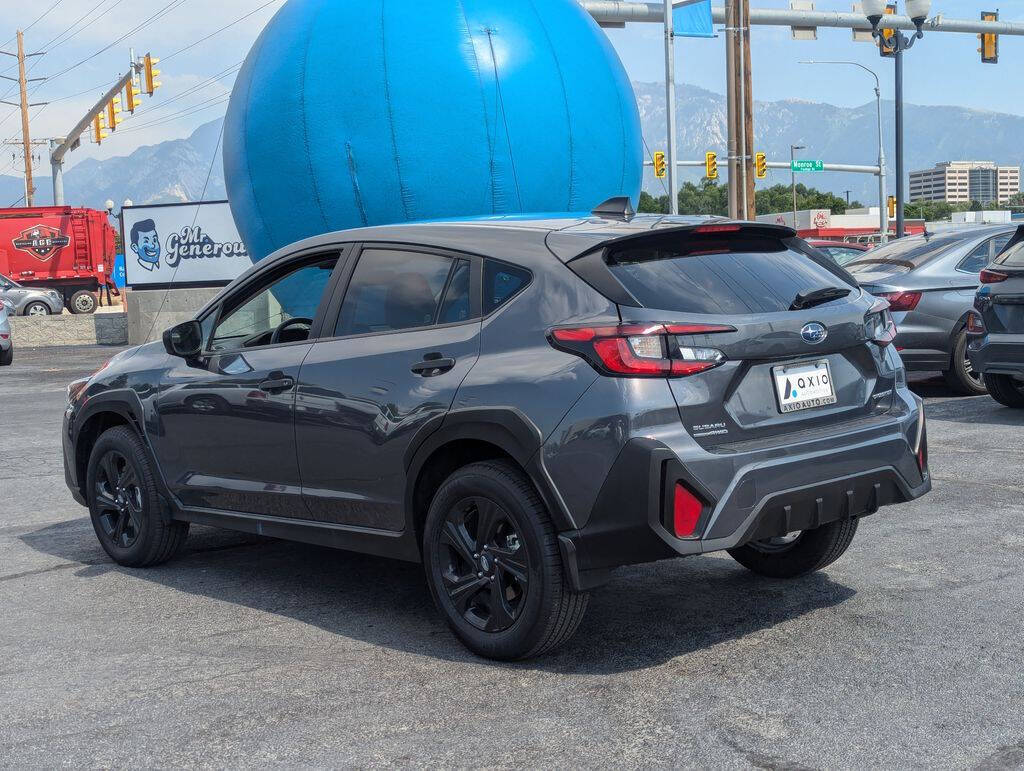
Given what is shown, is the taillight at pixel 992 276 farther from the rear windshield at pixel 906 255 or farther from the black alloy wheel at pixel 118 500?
the black alloy wheel at pixel 118 500

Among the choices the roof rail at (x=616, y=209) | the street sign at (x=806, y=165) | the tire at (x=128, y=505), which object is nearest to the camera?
the roof rail at (x=616, y=209)

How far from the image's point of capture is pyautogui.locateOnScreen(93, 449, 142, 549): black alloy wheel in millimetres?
6324

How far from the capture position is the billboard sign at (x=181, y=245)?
1006 inches

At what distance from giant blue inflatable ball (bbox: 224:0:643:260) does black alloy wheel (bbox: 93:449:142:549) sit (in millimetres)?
7032

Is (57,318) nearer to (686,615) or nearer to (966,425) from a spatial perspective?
(966,425)

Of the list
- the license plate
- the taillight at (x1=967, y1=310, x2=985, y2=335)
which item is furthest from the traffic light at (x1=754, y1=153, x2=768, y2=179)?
the license plate

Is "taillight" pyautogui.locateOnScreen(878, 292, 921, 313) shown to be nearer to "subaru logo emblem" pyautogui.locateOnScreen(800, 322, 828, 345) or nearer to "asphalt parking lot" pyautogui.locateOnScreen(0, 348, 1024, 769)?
"asphalt parking lot" pyautogui.locateOnScreen(0, 348, 1024, 769)

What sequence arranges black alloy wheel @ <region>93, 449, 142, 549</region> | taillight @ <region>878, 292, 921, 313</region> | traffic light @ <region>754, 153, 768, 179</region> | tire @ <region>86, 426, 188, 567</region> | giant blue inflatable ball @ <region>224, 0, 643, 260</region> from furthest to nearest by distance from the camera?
traffic light @ <region>754, 153, 768, 179</region> < giant blue inflatable ball @ <region>224, 0, 643, 260</region> < taillight @ <region>878, 292, 921, 313</region> < black alloy wheel @ <region>93, 449, 142, 549</region> < tire @ <region>86, 426, 188, 567</region>

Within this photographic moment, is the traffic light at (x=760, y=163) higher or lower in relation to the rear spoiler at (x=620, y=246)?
higher

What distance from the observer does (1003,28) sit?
3250 cm

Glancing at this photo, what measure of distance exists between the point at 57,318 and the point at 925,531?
25.6 metres

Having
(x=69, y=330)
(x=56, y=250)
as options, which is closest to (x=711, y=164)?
(x=56, y=250)

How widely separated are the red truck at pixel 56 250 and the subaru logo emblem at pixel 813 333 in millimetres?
40775

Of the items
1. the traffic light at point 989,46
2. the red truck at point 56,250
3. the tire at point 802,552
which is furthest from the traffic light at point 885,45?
the red truck at point 56,250
